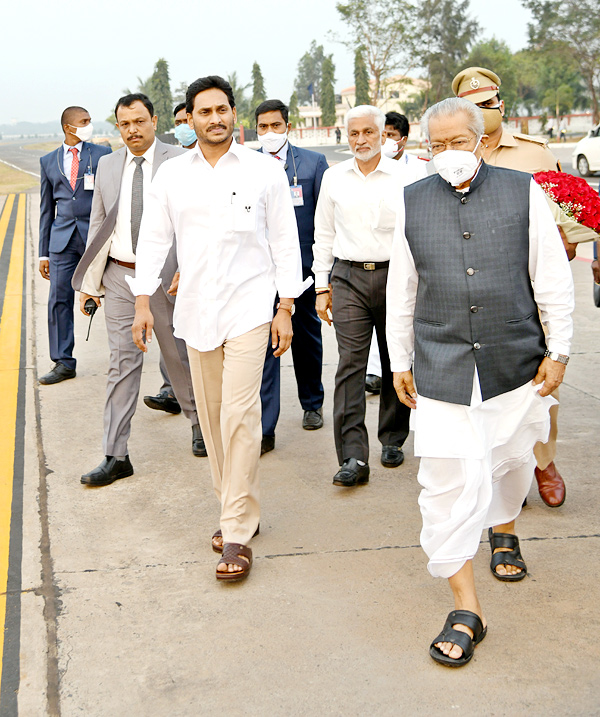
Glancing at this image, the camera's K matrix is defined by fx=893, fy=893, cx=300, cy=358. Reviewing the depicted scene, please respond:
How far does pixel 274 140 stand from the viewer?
5.85 meters

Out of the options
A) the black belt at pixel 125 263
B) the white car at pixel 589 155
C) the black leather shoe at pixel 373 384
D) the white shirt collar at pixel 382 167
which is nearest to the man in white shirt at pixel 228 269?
the white shirt collar at pixel 382 167

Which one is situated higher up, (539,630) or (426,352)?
(426,352)

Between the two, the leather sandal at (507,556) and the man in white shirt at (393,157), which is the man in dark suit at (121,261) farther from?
the leather sandal at (507,556)

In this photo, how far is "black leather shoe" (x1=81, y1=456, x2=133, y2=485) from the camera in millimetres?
Result: 5297

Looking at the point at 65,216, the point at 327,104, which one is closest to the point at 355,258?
the point at 65,216

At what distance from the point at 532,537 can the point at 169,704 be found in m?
2.04

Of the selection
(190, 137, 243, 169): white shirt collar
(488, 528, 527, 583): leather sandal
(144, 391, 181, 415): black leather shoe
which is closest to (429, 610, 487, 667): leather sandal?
(488, 528, 527, 583): leather sandal

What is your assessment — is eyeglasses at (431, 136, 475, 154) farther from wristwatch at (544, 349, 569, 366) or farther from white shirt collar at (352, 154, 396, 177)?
white shirt collar at (352, 154, 396, 177)

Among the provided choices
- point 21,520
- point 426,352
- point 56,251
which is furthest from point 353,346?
point 56,251

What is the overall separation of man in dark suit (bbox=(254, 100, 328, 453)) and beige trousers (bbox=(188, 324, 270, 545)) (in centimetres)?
146

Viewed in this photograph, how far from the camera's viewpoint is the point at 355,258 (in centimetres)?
512

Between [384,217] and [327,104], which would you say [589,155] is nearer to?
[384,217]

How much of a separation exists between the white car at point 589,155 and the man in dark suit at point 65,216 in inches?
757

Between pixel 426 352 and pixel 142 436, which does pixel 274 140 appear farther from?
pixel 426 352
